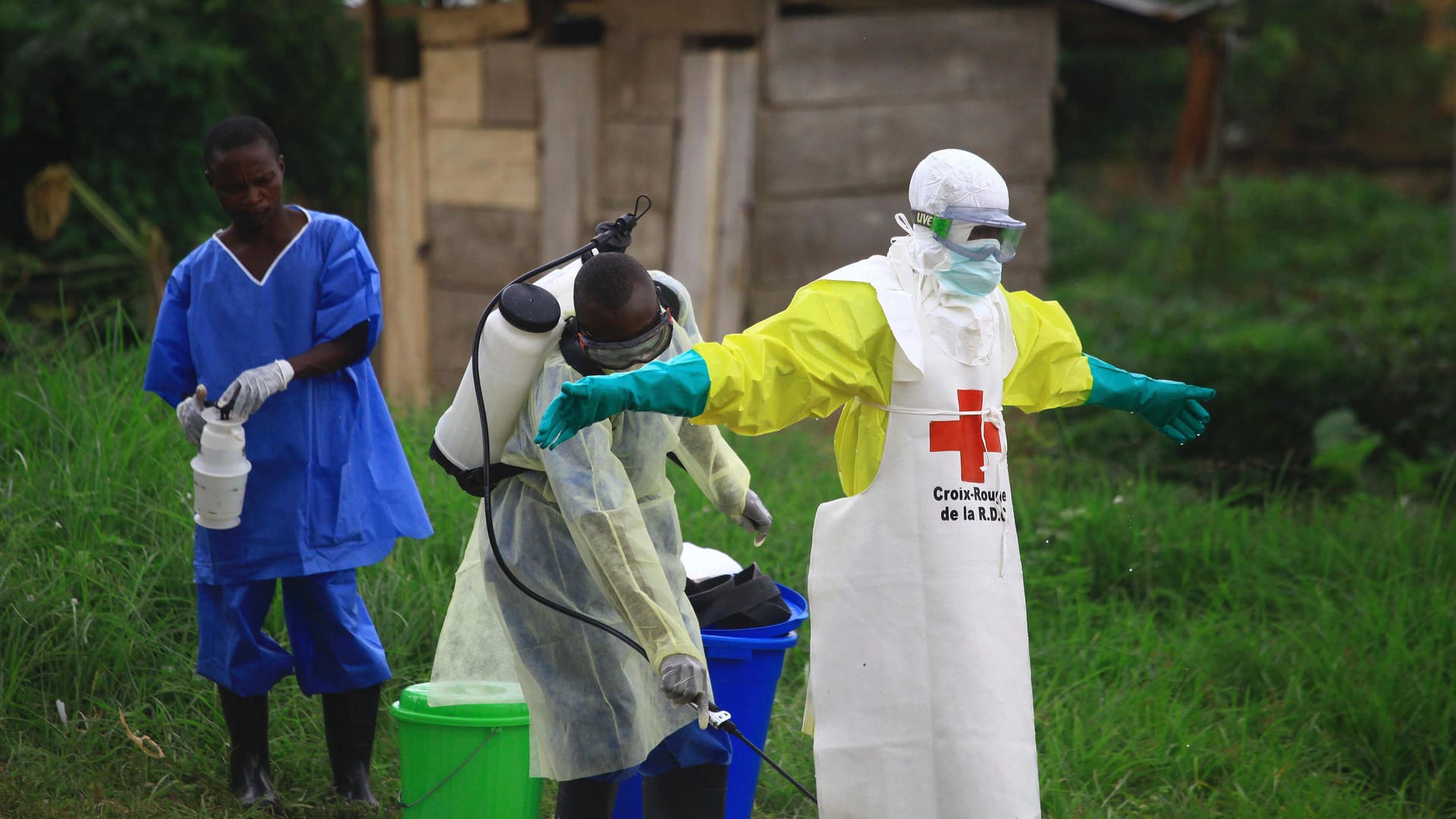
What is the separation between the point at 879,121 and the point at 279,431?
15.7 ft

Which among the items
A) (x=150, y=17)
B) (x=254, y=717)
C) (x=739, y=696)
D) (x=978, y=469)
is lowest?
(x=254, y=717)

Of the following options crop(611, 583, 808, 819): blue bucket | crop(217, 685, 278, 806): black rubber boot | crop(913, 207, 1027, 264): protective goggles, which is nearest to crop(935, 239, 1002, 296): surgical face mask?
crop(913, 207, 1027, 264): protective goggles

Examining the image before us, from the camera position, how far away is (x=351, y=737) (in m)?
3.69

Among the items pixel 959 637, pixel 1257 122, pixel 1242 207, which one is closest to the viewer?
pixel 959 637

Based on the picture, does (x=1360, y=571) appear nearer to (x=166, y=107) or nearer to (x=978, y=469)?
(x=978, y=469)

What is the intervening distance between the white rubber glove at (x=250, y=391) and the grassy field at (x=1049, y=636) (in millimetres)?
1091

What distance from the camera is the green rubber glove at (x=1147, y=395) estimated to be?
3.18 meters

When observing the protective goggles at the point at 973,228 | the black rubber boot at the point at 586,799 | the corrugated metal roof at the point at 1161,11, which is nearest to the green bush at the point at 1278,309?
the corrugated metal roof at the point at 1161,11

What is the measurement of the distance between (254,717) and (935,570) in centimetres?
190

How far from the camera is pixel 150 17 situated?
9.41 metres

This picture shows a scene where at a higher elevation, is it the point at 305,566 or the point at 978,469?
the point at 978,469

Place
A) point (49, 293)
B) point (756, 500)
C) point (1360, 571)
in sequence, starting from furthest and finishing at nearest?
point (49, 293) < point (1360, 571) < point (756, 500)

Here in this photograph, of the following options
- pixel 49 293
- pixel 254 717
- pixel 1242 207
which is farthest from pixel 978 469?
pixel 1242 207

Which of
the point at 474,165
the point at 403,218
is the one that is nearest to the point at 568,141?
the point at 474,165
